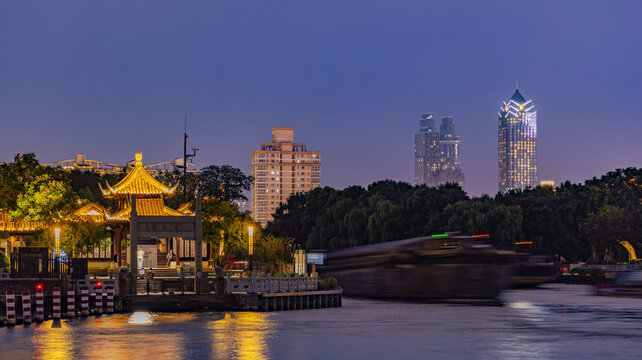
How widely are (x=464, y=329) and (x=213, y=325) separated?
10764 mm

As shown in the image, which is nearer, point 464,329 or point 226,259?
point 464,329

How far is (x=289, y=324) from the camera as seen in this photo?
128 feet

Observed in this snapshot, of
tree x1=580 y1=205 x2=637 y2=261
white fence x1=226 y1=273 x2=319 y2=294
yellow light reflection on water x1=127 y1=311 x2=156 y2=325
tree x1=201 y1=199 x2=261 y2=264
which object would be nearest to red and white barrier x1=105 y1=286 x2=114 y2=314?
yellow light reflection on water x1=127 y1=311 x2=156 y2=325

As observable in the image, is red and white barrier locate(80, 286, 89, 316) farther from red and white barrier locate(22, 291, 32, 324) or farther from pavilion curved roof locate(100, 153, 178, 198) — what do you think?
pavilion curved roof locate(100, 153, 178, 198)

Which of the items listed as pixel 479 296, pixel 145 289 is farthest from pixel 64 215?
pixel 479 296

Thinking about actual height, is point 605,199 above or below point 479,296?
above

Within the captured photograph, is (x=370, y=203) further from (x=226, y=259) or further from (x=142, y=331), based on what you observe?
(x=142, y=331)

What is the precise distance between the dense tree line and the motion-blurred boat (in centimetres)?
3725

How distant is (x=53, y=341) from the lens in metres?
31.3

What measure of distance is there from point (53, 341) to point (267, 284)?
1638 cm

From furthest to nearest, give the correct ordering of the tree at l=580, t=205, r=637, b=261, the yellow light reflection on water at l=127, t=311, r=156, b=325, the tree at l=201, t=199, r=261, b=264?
the tree at l=580, t=205, r=637, b=261 < the tree at l=201, t=199, r=261, b=264 < the yellow light reflection on water at l=127, t=311, r=156, b=325

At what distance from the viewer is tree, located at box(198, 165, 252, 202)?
111 metres

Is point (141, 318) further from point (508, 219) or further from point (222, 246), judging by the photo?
point (508, 219)

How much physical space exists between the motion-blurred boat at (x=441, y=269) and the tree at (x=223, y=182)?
2132 inches
